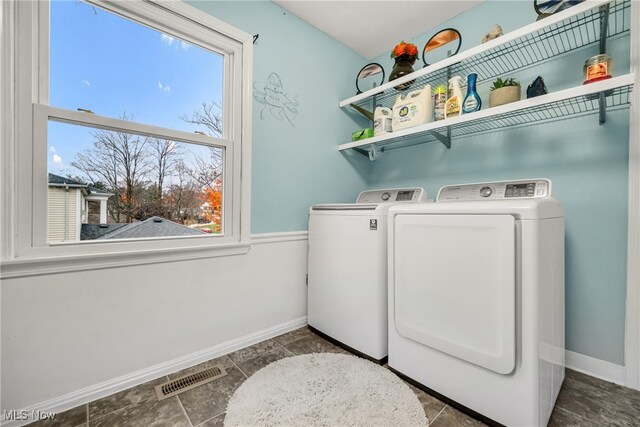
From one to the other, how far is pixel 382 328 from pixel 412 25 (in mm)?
2234

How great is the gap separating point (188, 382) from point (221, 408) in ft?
1.00

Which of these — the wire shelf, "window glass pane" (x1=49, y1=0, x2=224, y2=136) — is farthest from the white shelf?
"window glass pane" (x1=49, y1=0, x2=224, y2=136)

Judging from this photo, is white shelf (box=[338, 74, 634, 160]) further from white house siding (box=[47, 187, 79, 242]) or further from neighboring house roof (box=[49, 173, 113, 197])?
white house siding (box=[47, 187, 79, 242])

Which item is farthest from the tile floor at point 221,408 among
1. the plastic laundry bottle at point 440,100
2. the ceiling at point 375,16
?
the ceiling at point 375,16

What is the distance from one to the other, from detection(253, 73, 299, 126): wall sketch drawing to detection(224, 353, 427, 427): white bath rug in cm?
163

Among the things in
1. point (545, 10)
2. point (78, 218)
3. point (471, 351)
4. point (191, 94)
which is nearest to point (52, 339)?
point (78, 218)

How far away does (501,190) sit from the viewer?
1.51 m

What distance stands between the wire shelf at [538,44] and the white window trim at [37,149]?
140cm

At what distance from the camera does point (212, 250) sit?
1.64m

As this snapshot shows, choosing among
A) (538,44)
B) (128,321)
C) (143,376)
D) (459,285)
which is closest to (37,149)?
(128,321)

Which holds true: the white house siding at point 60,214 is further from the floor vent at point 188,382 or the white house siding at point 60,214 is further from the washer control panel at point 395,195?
the washer control panel at point 395,195

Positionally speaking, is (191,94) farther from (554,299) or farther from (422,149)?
(554,299)

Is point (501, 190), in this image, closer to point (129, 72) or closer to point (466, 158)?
point (466, 158)

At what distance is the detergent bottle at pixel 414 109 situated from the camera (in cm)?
179
